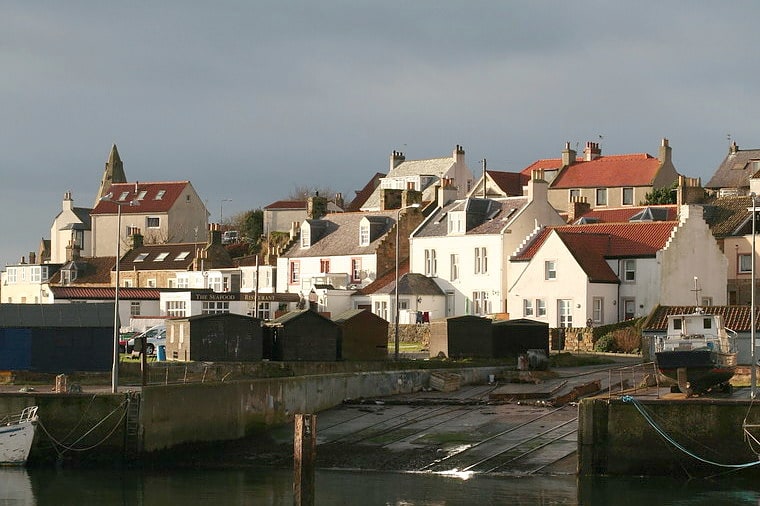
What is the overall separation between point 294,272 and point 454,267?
14884 mm

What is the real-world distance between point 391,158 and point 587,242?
66561 mm

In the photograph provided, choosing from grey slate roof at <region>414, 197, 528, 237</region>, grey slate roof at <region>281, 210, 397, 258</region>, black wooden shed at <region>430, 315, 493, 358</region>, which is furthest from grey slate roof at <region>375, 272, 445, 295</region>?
black wooden shed at <region>430, 315, 493, 358</region>

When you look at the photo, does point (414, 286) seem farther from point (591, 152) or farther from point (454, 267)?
point (591, 152)

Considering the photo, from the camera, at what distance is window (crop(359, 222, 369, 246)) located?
314ft

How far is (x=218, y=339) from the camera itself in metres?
63.0

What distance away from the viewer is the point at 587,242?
77.8 meters

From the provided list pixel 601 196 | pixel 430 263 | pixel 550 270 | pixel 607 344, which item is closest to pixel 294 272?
pixel 430 263

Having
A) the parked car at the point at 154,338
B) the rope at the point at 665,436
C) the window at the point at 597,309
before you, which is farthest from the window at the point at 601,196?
the rope at the point at 665,436

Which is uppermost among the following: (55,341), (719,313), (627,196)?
(627,196)

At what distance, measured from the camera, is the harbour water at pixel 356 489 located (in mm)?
40469

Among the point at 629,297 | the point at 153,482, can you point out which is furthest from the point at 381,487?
the point at 629,297

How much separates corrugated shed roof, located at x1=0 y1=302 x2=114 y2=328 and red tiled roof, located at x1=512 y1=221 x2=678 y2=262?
89.3 ft

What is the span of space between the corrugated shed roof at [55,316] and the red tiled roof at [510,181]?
66.6 metres

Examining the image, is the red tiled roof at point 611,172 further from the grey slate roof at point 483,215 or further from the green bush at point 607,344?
the green bush at point 607,344
